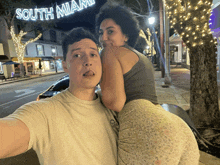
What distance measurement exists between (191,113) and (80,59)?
3.85 m

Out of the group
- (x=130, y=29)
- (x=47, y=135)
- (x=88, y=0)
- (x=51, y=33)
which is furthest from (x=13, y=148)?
(x=51, y=33)

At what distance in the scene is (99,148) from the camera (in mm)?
1241

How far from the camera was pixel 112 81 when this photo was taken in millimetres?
→ 1280

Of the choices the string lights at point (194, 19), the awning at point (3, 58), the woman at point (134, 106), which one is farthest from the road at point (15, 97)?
the awning at point (3, 58)

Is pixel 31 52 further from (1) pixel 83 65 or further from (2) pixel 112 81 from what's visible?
(2) pixel 112 81

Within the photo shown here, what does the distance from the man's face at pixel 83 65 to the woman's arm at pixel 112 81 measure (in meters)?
0.06

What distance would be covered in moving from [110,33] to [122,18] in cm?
27

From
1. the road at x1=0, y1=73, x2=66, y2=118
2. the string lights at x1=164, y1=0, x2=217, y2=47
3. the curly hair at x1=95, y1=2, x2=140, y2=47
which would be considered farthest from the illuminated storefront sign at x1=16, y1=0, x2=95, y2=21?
the curly hair at x1=95, y1=2, x2=140, y2=47

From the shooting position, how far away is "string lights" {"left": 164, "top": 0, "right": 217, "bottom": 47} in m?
3.56

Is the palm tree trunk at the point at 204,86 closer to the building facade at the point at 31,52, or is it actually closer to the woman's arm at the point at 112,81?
the woman's arm at the point at 112,81

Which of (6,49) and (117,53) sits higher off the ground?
(6,49)

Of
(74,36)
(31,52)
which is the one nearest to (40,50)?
(31,52)

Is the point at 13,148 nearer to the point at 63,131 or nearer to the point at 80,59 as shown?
the point at 63,131

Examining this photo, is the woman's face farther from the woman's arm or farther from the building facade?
the building facade
